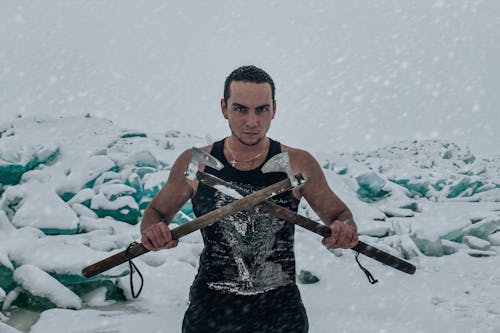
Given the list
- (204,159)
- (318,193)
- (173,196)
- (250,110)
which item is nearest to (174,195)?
(173,196)

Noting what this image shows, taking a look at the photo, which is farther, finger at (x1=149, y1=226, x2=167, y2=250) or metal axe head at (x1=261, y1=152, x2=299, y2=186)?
metal axe head at (x1=261, y1=152, x2=299, y2=186)

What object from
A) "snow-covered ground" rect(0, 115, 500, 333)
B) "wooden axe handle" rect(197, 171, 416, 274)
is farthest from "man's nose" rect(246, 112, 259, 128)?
"snow-covered ground" rect(0, 115, 500, 333)

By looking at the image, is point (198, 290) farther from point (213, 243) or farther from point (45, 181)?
point (45, 181)

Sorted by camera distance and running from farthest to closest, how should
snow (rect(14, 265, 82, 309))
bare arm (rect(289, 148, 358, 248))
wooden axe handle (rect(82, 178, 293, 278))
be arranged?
snow (rect(14, 265, 82, 309))
bare arm (rect(289, 148, 358, 248))
wooden axe handle (rect(82, 178, 293, 278))

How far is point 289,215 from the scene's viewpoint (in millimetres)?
1580

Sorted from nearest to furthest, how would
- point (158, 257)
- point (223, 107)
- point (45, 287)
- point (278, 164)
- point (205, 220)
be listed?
1. point (205, 220)
2. point (278, 164)
3. point (223, 107)
4. point (45, 287)
5. point (158, 257)

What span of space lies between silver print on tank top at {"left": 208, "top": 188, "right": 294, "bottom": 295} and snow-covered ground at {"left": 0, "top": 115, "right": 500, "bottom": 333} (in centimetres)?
Answer: 144

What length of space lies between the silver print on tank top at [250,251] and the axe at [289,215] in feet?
0.37

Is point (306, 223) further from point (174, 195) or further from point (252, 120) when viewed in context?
point (174, 195)

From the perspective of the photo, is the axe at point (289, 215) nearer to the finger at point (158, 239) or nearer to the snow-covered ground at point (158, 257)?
the finger at point (158, 239)

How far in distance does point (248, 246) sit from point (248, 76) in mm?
630

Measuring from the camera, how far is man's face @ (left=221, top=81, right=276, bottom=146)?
169cm

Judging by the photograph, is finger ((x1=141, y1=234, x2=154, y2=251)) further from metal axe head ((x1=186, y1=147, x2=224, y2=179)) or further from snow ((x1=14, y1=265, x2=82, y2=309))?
snow ((x1=14, y1=265, x2=82, y2=309))

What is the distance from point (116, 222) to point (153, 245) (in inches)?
162
